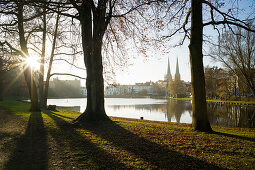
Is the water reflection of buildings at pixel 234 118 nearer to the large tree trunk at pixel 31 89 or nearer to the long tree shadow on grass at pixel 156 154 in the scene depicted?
the long tree shadow on grass at pixel 156 154

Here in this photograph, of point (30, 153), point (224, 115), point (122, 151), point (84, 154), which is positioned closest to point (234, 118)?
point (224, 115)

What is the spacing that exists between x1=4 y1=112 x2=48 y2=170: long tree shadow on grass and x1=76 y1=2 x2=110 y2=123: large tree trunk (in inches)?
122

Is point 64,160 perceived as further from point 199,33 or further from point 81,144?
point 199,33

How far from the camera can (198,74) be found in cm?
739

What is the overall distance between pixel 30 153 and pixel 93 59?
5540 millimetres

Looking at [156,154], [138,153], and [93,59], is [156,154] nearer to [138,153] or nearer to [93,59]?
[138,153]

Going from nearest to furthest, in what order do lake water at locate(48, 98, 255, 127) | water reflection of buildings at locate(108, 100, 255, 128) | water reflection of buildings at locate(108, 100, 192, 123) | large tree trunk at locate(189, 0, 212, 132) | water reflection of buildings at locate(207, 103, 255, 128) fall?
large tree trunk at locate(189, 0, 212, 132) < water reflection of buildings at locate(207, 103, 255, 128) < water reflection of buildings at locate(108, 100, 255, 128) < lake water at locate(48, 98, 255, 127) < water reflection of buildings at locate(108, 100, 192, 123)

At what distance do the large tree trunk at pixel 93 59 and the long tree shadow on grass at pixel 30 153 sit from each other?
311 cm

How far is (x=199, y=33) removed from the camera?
297 inches

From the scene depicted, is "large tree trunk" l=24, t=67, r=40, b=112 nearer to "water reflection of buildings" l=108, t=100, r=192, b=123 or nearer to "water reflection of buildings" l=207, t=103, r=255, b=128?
"water reflection of buildings" l=108, t=100, r=192, b=123

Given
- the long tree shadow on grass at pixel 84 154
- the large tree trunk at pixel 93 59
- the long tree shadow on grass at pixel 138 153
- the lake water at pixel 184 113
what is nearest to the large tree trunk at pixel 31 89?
the large tree trunk at pixel 93 59

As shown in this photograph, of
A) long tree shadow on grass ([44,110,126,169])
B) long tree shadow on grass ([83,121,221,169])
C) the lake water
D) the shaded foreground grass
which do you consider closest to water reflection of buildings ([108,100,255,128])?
the lake water

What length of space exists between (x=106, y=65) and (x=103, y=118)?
3.16 meters

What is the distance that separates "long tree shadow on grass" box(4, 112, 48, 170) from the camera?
3.78 m
